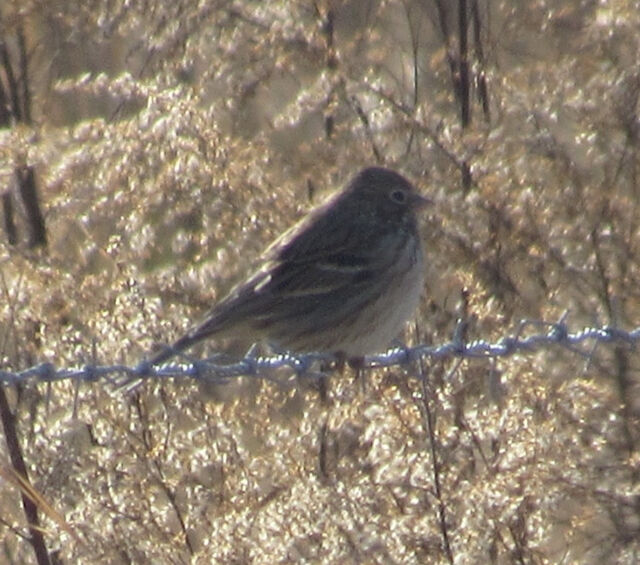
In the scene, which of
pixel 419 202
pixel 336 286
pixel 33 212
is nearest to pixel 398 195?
pixel 419 202

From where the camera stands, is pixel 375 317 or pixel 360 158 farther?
pixel 360 158

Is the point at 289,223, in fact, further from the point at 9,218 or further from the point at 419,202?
the point at 9,218

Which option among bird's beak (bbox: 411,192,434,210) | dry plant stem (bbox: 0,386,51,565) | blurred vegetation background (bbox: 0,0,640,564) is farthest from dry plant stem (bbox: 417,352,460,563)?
dry plant stem (bbox: 0,386,51,565)

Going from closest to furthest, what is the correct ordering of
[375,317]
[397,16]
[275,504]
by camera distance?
[275,504]
[375,317]
[397,16]

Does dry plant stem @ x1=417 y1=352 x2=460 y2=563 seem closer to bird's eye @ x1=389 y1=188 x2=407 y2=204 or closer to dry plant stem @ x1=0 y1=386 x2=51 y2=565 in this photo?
bird's eye @ x1=389 y1=188 x2=407 y2=204

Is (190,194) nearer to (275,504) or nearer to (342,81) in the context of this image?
(342,81)

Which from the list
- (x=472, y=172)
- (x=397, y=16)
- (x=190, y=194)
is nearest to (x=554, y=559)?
(x=472, y=172)


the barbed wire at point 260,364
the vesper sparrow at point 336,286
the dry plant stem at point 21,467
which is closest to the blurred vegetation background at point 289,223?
the dry plant stem at point 21,467
